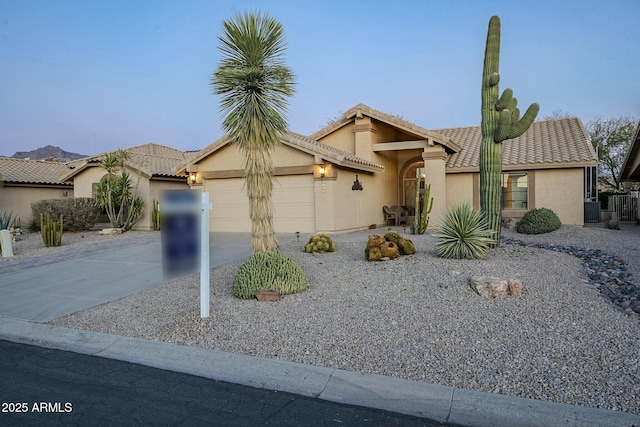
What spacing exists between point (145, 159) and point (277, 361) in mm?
20889

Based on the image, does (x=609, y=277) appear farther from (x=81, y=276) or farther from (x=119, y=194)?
(x=119, y=194)

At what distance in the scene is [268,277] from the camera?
797cm

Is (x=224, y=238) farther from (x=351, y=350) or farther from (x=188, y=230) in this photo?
(x=351, y=350)

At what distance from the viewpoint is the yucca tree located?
8336mm

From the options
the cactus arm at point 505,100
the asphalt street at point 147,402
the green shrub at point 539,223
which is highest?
the cactus arm at point 505,100

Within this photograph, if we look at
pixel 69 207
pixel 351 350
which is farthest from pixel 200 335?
pixel 69 207

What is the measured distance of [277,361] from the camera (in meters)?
5.31

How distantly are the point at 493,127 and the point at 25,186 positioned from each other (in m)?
23.9

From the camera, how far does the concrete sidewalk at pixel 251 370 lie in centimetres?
398

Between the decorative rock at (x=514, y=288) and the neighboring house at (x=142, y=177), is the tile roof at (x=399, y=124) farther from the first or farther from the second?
the decorative rock at (x=514, y=288)

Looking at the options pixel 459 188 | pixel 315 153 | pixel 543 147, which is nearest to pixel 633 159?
pixel 543 147

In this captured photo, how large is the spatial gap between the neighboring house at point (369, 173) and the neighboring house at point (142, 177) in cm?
272

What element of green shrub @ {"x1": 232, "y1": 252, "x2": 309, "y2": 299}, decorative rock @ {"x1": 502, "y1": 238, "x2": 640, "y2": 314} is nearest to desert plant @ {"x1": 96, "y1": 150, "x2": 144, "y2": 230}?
green shrub @ {"x1": 232, "y1": 252, "x2": 309, "y2": 299}

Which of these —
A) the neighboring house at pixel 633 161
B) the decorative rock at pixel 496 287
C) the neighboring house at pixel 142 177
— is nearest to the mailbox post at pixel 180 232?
the decorative rock at pixel 496 287
